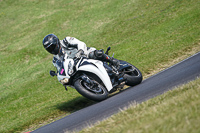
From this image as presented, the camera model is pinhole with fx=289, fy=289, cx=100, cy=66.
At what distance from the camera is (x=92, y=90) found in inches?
306

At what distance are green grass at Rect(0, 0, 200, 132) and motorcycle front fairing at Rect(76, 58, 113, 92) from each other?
1.81 metres

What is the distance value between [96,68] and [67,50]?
1213 mm

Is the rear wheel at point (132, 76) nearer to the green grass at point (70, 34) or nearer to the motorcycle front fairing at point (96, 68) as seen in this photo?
the motorcycle front fairing at point (96, 68)

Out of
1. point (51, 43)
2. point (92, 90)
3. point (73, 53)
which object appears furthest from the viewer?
point (73, 53)

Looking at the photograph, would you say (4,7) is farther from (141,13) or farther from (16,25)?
(141,13)

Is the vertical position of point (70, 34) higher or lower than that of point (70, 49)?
lower

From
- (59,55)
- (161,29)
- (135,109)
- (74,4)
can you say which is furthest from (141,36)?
(74,4)

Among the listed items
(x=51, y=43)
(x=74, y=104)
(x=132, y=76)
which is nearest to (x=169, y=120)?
(x=51, y=43)

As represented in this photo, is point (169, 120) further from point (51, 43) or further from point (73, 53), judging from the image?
point (73, 53)

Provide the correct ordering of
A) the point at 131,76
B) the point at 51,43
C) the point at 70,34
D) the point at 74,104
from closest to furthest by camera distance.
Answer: the point at 51,43 < the point at 131,76 < the point at 74,104 < the point at 70,34

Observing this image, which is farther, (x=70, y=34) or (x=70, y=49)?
(x=70, y=34)

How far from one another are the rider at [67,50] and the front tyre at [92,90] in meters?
0.61

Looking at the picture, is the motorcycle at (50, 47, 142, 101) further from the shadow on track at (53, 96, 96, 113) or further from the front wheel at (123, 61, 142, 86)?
the shadow on track at (53, 96, 96, 113)

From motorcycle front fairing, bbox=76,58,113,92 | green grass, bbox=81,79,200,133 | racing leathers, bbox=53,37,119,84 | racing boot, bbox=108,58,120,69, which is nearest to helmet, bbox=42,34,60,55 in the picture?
racing leathers, bbox=53,37,119,84
